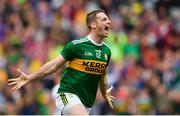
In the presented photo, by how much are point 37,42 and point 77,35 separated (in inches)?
38.1

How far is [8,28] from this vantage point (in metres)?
21.1

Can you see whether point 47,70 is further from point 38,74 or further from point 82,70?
point 82,70

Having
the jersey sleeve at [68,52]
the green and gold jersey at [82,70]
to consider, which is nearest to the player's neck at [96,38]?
the green and gold jersey at [82,70]

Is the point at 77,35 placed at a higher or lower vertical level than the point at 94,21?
lower

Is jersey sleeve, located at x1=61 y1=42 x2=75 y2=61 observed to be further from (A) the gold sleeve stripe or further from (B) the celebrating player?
(A) the gold sleeve stripe

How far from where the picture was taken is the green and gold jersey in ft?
39.2

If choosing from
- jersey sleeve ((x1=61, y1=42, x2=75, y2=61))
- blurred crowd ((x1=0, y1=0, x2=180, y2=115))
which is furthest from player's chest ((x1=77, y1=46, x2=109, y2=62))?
blurred crowd ((x1=0, y1=0, x2=180, y2=115))

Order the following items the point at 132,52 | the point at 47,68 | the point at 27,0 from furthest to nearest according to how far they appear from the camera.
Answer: the point at 27,0 → the point at 132,52 → the point at 47,68

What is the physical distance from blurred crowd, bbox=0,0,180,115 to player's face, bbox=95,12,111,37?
5.62 metres

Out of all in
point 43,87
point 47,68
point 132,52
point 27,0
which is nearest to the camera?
point 47,68

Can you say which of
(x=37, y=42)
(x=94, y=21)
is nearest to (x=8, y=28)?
(x=37, y=42)

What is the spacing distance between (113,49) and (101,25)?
8216 millimetres

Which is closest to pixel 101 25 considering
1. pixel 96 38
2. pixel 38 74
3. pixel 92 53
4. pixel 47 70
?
pixel 96 38

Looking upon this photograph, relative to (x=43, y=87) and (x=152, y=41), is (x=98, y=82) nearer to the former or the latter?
(x=43, y=87)
